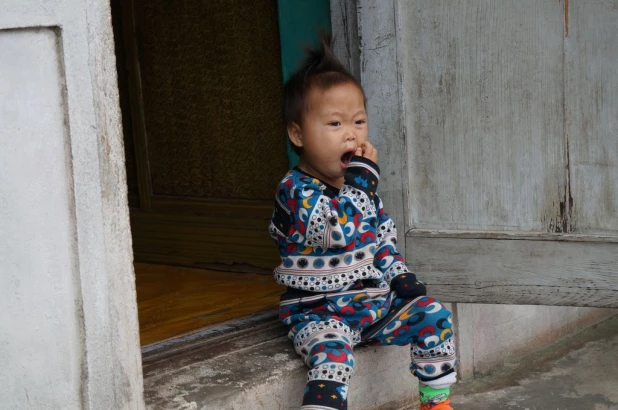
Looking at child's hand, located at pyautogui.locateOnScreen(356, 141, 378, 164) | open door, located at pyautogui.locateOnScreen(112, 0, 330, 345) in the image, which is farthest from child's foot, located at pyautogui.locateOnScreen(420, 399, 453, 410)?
open door, located at pyautogui.locateOnScreen(112, 0, 330, 345)

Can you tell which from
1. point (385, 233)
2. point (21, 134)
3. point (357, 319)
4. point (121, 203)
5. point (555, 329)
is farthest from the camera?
point (555, 329)

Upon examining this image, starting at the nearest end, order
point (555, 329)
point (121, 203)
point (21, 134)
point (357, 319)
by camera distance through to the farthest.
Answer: point (21, 134)
point (121, 203)
point (357, 319)
point (555, 329)

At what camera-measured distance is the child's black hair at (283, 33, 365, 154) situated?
278 centimetres

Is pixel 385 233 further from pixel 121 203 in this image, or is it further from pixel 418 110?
pixel 121 203

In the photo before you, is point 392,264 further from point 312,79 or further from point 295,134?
point 312,79

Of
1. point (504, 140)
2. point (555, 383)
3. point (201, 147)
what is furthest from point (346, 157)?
point (201, 147)

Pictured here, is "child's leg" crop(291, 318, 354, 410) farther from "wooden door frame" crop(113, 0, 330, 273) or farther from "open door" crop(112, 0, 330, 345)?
"wooden door frame" crop(113, 0, 330, 273)

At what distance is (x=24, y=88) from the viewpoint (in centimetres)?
194

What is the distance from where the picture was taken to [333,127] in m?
2.75

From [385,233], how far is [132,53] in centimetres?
209

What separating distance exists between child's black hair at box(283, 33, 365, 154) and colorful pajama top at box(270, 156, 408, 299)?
0.19 metres

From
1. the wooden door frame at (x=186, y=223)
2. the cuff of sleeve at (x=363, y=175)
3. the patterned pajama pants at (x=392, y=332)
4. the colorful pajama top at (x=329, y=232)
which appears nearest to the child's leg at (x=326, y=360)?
the patterned pajama pants at (x=392, y=332)

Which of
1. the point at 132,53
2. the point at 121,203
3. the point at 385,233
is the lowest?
the point at 385,233

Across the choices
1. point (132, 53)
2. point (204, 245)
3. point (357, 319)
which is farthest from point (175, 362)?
point (132, 53)
